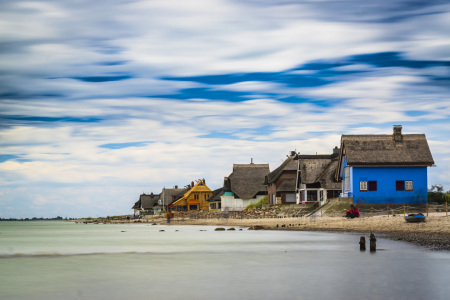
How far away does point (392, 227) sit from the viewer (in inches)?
1449

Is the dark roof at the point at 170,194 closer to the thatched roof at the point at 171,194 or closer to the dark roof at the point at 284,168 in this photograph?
the thatched roof at the point at 171,194

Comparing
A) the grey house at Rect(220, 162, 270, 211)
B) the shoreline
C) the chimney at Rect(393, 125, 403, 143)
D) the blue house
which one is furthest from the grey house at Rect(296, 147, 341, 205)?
the grey house at Rect(220, 162, 270, 211)

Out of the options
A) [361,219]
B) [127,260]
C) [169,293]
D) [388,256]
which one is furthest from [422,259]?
[361,219]

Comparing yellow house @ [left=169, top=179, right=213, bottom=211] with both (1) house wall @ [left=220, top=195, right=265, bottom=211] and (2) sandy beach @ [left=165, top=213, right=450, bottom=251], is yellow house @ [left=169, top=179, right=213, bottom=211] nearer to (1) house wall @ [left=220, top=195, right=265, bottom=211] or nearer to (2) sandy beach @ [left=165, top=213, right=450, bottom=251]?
(1) house wall @ [left=220, top=195, right=265, bottom=211]

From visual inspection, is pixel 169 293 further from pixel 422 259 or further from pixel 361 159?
pixel 361 159

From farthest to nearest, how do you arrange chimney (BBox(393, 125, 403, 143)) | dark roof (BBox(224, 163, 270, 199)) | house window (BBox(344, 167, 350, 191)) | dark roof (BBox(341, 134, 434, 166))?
dark roof (BBox(224, 163, 270, 199)), house window (BBox(344, 167, 350, 191)), chimney (BBox(393, 125, 403, 143)), dark roof (BBox(341, 134, 434, 166))

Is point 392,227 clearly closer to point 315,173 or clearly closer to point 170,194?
point 315,173

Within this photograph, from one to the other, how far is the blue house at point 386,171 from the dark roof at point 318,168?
8486 mm

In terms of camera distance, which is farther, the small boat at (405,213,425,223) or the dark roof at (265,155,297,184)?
the dark roof at (265,155,297,184)

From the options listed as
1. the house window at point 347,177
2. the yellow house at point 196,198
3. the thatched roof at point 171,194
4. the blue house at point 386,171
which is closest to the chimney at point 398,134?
the blue house at point 386,171

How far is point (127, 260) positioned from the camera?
2734 cm

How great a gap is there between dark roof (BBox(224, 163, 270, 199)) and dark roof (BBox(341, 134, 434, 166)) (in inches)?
1475

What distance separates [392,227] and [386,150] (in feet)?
58.8

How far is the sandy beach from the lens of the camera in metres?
29.3
